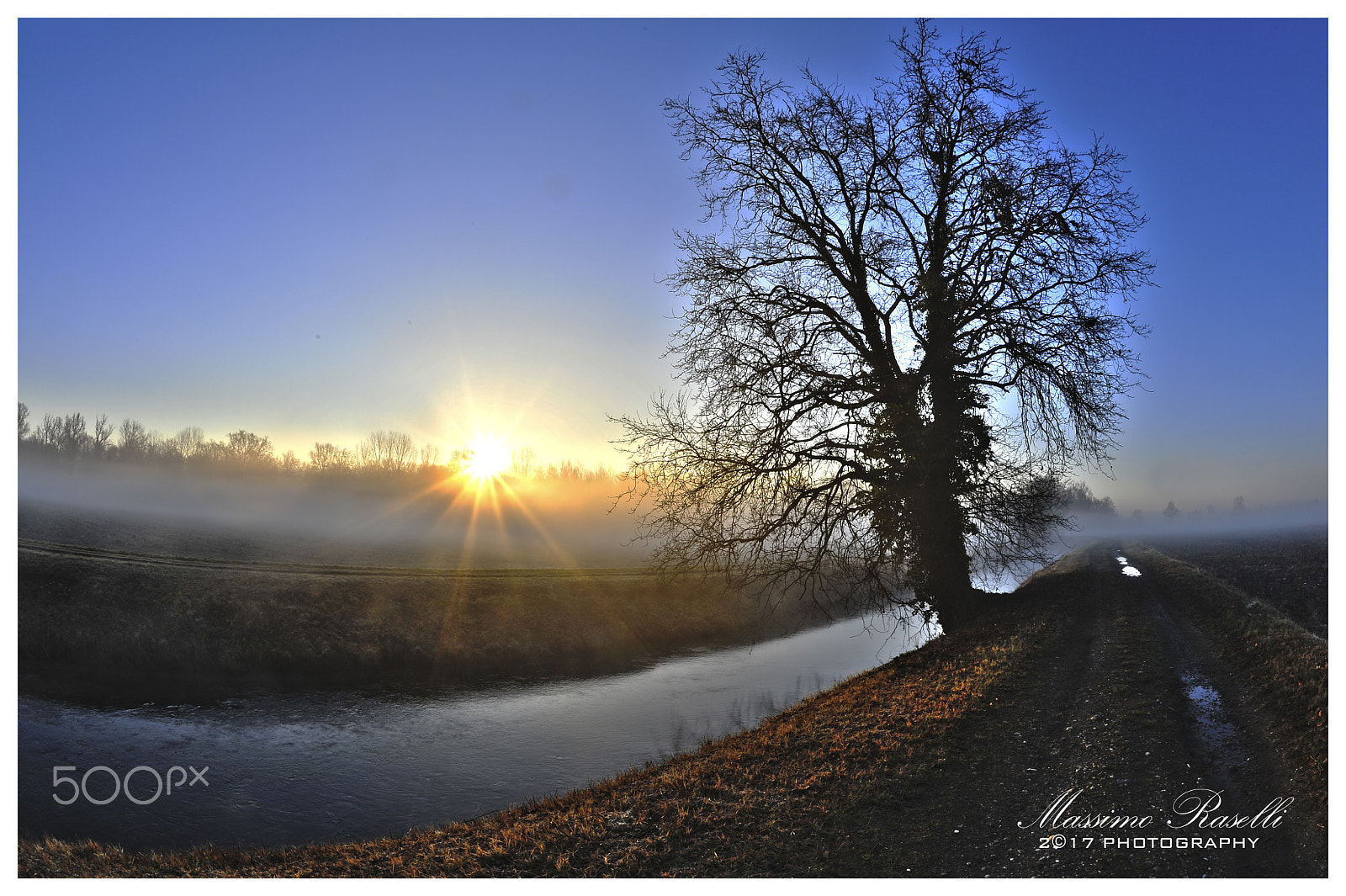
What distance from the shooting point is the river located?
12523 millimetres

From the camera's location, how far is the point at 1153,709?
35.0 ft

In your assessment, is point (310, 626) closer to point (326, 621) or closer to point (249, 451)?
point (326, 621)

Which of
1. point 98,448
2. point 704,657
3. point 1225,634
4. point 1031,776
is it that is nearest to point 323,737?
point 704,657

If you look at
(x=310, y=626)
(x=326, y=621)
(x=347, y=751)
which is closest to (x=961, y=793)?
(x=347, y=751)

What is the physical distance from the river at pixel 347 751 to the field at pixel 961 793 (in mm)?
2411

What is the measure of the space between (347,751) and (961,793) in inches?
561

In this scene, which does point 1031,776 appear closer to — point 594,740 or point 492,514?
point 594,740

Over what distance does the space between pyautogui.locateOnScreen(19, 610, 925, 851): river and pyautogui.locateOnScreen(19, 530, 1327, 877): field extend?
94.9 inches

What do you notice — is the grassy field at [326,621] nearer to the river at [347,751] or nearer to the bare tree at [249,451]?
the river at [347,751]

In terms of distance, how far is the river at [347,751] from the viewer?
12.5m

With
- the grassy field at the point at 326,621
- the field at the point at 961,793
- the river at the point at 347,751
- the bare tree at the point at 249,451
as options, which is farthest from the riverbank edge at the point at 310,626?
the bare tree at the point at 249,451

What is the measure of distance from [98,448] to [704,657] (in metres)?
106

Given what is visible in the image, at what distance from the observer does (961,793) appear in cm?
860

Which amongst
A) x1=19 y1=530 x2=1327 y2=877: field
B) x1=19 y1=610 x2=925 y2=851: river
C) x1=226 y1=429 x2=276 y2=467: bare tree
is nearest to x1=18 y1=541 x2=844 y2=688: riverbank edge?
x1=19 y1=610 x2=925 y2=851: river
